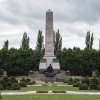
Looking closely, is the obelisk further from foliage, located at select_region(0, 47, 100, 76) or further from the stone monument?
foliage, located at select_region(0, 47, 100, 76)

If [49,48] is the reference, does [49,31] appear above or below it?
above

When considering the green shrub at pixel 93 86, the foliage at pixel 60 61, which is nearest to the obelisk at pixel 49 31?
the foliage at pixel 60 61

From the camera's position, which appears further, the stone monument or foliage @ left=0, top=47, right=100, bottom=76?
foliage @ left=0, top=47, right=100, bottom=76

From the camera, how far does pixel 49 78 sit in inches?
2141

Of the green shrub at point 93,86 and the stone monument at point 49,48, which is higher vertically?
the stone monument at point 49,48

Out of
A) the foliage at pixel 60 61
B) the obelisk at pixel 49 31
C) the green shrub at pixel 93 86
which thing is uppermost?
the obelisk at pixel 49 31

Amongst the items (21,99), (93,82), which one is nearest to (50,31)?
(93,82)

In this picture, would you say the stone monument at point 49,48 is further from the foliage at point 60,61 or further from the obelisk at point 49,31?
the foliage at point 60,61

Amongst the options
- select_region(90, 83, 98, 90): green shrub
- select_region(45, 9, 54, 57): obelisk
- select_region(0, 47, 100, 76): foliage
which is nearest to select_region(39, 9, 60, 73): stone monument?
select_region(45, 9, 54, 57): obelisk

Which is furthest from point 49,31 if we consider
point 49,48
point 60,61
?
point 60,61

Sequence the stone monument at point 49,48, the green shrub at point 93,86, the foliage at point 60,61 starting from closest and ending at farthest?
the green shrub at point 93,86, the stone monument at point 49,48, the foliage at point 60,61

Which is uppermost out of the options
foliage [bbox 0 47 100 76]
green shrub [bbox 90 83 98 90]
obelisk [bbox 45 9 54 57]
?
obelisk [bbox 45 9 54 57]

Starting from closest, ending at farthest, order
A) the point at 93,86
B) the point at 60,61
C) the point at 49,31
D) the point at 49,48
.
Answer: the point at 93,86 → the point at 49,31 → the point at 49,48 → the point at 60,61

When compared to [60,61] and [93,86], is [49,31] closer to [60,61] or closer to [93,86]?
[60,61]
